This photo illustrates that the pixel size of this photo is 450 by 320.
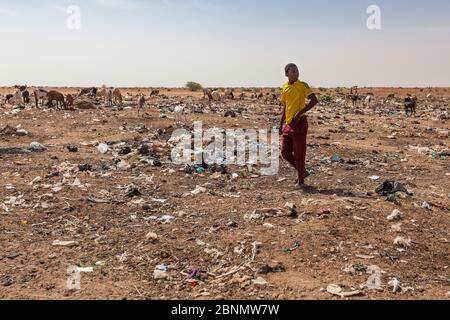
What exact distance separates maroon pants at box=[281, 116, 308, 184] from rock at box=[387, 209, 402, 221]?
138cm

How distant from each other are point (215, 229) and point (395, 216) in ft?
6.08

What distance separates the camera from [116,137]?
9594mm

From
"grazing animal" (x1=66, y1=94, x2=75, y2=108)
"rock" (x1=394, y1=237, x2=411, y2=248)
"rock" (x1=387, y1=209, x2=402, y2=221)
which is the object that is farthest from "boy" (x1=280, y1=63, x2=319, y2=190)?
"grazing animal" (x1=66, y1=94, x2=75, y2=108)

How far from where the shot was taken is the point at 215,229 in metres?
4.42

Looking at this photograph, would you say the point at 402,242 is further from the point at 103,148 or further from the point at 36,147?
the point at 36,147

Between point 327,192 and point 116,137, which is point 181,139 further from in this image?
point 327,192

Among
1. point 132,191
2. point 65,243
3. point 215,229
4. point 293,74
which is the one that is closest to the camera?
point 65,243

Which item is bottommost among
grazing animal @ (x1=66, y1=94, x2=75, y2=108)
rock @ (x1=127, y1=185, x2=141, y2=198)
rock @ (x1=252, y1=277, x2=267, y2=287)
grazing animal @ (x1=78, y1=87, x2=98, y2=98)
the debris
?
rock @ (x1=252, y1=277, x2=267, y2=287)

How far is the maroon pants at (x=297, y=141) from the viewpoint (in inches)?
218

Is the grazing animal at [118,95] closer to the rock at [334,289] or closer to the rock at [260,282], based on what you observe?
the rock at [260,282]

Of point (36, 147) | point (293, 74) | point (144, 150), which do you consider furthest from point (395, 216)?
point (36, 147)

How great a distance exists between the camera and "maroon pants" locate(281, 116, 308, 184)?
554 centimetres

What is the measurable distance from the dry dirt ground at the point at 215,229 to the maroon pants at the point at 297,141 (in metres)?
0.38

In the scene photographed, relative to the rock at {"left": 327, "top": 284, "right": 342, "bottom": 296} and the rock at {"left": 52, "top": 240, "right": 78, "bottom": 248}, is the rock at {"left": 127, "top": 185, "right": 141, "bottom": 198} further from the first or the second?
the rock at {"left": 327, "top": 284, "right": 342, "bottom": 296}
